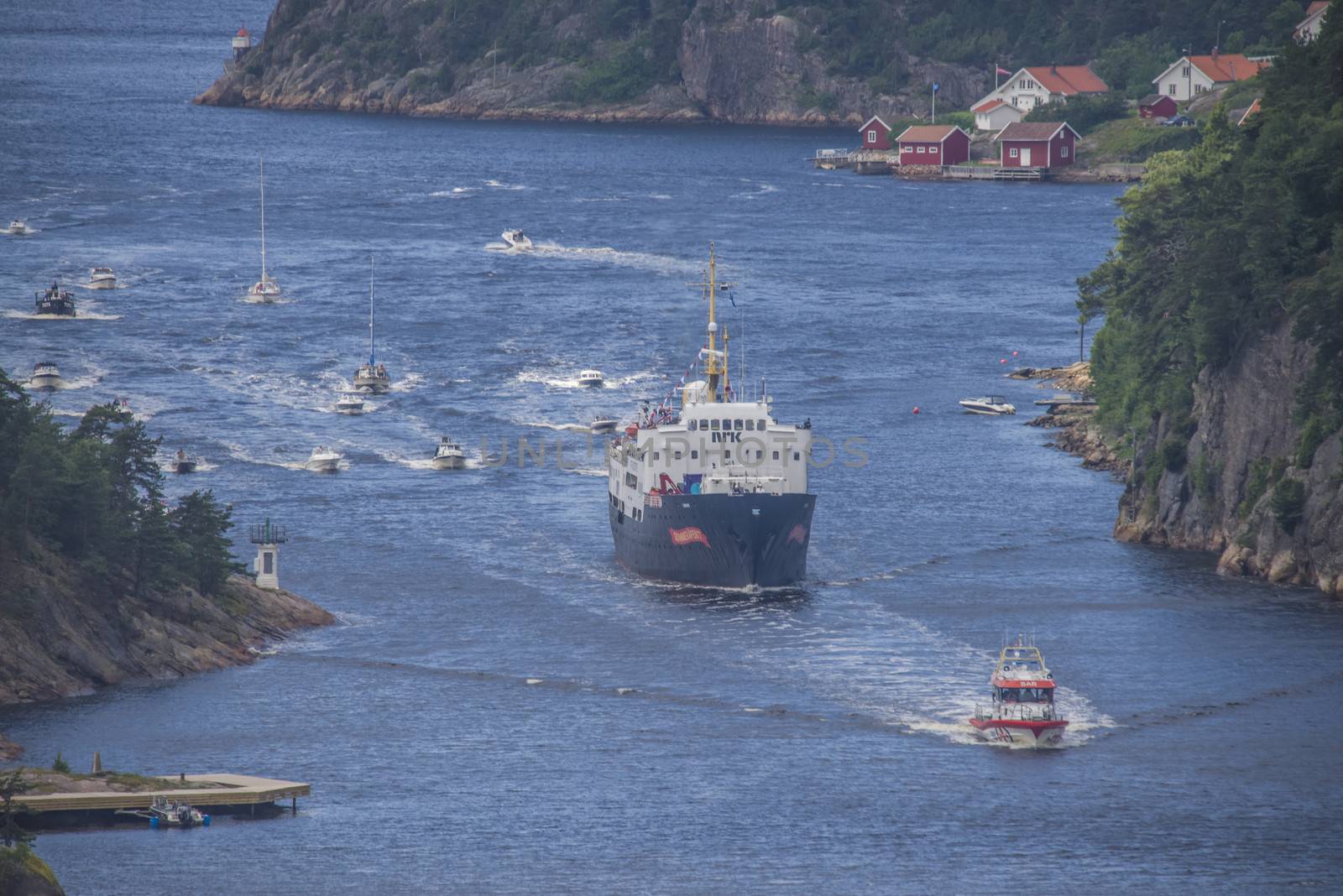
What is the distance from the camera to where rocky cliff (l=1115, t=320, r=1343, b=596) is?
111 metres

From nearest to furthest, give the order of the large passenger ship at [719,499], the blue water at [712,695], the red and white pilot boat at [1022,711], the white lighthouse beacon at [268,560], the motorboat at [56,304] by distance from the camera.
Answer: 1. the blue water at [712,695]
2. the red and white pilot boat at [1022,711]
3. the white lighthouse beacon at [268,560]
4. the large passenger ship at [719,499]
5. the motorboat at [56,304]

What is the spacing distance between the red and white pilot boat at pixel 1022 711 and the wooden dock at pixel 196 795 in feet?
84.4

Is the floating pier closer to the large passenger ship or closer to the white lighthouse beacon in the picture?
the white lighthouse beacon

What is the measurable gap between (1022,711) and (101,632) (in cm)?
3722

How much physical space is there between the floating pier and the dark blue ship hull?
33170 millimetres

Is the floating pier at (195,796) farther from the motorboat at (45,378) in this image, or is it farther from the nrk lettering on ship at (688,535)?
the motorboat at (45,378)

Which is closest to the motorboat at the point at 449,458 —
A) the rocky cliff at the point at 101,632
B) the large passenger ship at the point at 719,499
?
the large passenger ship at the point at 719,499

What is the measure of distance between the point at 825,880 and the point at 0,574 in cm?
3725

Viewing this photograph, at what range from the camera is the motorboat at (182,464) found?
138 metres

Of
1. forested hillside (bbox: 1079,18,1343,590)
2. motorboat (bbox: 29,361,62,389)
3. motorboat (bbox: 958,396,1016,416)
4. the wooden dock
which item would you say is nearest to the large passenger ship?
forested hillside (bbox: 1079,18,1343,590)

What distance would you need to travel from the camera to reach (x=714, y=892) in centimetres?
7625

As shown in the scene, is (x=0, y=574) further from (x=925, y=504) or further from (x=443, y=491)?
(x=925, y=504)

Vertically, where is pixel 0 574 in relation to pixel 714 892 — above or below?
above

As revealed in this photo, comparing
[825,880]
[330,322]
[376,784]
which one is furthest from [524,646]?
[330,322]
